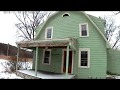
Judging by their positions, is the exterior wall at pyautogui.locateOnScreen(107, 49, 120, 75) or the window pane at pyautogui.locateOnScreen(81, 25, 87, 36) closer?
the window pane at pyautogui.locateOnScreen(81, 25, 87, 36)

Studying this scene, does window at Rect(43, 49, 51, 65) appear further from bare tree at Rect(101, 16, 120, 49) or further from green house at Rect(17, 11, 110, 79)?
bare tree at Rect(101, 16, 120, 49)

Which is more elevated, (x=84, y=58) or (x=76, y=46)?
(x=76, y=46)

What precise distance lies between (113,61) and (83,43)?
2.81 meters

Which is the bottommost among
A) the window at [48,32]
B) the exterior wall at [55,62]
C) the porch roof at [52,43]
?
the exterior wall at [55,62]

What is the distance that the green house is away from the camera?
39.4 feet

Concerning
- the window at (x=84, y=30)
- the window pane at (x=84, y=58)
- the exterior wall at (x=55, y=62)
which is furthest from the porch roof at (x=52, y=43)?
the exterior wall at (x=55, y=62)

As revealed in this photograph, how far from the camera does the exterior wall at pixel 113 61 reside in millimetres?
13625

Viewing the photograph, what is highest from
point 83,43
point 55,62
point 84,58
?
point 83,43

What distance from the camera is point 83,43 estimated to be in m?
12.5

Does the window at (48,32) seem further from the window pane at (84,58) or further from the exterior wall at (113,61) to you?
the exterior wall at (113,61)

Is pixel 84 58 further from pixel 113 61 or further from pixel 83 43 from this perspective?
pixel 113 61

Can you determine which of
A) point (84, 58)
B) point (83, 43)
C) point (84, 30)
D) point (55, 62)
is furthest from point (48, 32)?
point (84, 58)

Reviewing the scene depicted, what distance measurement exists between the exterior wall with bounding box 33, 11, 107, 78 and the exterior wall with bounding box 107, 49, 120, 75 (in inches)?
65.8

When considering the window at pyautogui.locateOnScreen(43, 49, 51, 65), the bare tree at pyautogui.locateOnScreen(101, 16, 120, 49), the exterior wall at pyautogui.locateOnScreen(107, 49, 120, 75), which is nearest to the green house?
the window at pyautogui.locateOnScreen(43, 49, 51, 65)
